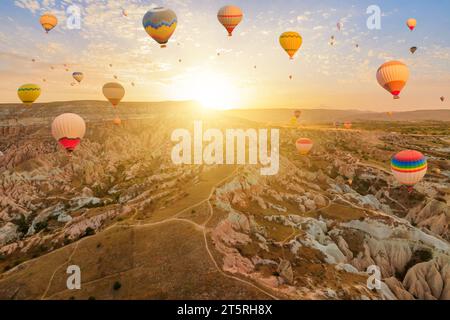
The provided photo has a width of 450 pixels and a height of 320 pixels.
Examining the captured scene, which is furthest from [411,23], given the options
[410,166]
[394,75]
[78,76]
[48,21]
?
[78,76]

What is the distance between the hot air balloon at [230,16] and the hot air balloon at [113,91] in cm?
2421

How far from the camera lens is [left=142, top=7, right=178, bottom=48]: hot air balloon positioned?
136 feet

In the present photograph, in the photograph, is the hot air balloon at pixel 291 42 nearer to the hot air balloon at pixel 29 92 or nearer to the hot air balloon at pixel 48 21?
the hot air balloon at pixel 48 21

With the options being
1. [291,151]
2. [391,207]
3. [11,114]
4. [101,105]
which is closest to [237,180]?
[391,207]

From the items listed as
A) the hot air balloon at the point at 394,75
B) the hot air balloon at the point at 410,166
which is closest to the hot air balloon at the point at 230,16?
the hot air balloon at the point at 394,75

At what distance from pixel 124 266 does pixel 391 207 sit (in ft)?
194

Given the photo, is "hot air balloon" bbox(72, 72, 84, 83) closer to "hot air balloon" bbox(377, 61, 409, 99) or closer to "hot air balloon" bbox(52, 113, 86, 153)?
"hot air balloon" bbox(52, 113, 86, 153)

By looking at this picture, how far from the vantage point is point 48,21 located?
53.3 metres

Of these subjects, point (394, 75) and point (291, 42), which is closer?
point (394, 75)

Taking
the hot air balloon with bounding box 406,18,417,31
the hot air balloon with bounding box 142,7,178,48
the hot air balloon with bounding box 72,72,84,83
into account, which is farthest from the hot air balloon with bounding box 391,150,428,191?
the hot air balloon with bounding box 72,72,84,83


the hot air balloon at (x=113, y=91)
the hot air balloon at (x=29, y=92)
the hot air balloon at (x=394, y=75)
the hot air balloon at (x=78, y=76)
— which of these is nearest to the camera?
the hot air balloon at (x=394, y=75)

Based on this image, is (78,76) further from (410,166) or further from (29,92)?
(410,166)

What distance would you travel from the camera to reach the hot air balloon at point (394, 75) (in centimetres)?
3934

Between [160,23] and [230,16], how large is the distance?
11.9 m
